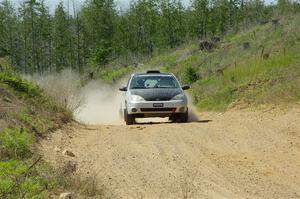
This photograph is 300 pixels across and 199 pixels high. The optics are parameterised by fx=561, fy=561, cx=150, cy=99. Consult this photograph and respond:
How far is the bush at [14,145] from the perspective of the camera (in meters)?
8.35

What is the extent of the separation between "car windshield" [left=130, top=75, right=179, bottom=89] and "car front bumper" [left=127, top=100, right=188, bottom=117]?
1103 millimetres

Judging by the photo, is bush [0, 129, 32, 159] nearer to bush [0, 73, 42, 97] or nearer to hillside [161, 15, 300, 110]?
bush [0, 73, 42, 97]

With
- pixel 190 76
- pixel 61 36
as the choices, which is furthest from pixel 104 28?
pixel 190 76

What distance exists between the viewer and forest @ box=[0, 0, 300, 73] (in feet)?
253

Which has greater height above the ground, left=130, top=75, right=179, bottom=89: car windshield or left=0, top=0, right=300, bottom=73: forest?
left=0, top=0, right=300, bottom=73: forest

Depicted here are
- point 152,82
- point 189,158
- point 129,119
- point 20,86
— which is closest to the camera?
point 189,158

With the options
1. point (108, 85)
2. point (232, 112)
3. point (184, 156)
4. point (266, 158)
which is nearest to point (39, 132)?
point (184, 156)

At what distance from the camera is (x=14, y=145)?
8641 mm

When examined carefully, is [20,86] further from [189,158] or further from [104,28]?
[104,28]

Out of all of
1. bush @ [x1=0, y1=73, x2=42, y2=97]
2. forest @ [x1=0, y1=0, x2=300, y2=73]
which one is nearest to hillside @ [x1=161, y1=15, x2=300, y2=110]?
bush @ [x1=0, y1=73, x2=42, y2=97]

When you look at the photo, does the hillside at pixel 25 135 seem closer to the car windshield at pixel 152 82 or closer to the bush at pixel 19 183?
the bush at pixel 19 183

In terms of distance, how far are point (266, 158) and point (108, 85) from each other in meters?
33.2

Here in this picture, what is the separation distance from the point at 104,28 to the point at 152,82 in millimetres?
64577

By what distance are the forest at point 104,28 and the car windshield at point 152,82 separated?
54.7 m
